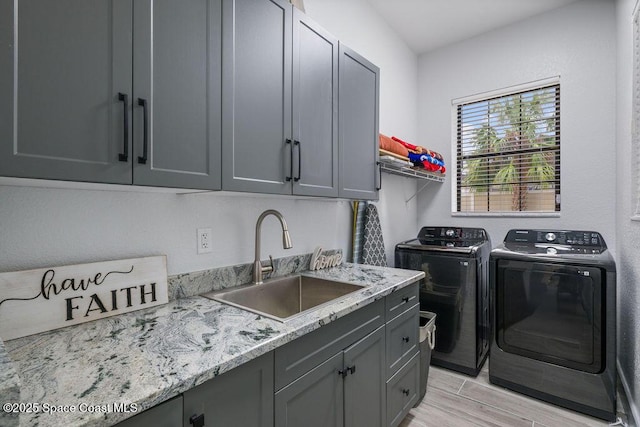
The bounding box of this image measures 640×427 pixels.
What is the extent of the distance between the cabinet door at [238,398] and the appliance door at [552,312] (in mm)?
2037

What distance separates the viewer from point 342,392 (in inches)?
50.8

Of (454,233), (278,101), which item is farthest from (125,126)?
(454,233)

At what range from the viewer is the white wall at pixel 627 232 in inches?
74.5

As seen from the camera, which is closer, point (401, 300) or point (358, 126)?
point (401, 300)

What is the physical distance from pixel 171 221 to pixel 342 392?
1.04m

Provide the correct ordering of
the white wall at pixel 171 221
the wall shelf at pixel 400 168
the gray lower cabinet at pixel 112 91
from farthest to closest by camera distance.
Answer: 1. the wall shelf at pixel 400 168
2. the white wall at pixel 171 221
3. the gray lower cabinet at pixel 112 91

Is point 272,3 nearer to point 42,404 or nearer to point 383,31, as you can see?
point 42,404

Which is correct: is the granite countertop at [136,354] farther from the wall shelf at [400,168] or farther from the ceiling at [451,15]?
the ceiling at [451,15]

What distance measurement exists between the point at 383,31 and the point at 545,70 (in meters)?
1.52

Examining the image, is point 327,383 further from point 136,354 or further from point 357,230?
point 357,230

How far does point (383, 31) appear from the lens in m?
2.90

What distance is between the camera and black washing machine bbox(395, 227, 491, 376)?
2461 mm

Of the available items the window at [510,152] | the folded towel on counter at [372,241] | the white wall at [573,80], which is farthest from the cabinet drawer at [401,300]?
the window at [510,152]

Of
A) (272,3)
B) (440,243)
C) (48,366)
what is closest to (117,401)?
(48,366)
